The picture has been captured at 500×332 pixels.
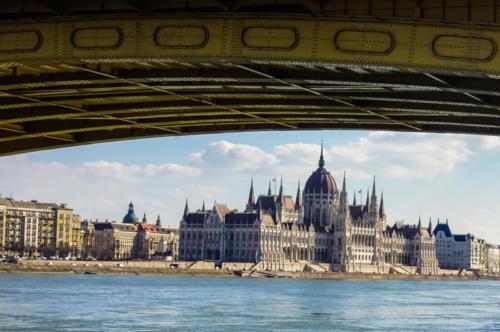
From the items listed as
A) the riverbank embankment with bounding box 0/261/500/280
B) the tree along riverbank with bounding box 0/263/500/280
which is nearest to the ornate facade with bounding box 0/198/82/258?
the riverbank embankment with bounding box 0/261/500/280

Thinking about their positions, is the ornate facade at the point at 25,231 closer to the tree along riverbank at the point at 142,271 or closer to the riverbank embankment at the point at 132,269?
the riverbank embankment at the point at 132,269

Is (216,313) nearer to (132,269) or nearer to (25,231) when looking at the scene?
→ (132,269)

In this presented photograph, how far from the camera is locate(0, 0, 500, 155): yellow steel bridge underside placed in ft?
48.2

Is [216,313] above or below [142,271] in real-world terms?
below

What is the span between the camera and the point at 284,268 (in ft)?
641

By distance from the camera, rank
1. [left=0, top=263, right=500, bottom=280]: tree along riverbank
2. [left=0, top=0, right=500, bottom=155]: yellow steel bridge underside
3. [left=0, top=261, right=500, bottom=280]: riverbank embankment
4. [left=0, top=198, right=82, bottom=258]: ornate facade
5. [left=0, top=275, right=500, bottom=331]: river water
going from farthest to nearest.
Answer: [left=0, top=198, right=82, bottom=258]: ornate facade
[left=0, top=261, right=500, bottom=280]: riverbank embankment
[left=0, top=263, right=500, bottom=280]: tree along riverbank
[left=0, top=275, right=500, bottom=331]: river water
[left=0, top=0, right=500, bottom=155]: yellow steel bridge underside

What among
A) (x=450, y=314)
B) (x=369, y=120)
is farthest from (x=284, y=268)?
(x=369, y=120)

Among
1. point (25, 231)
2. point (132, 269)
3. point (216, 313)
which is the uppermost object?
point (25, 231)

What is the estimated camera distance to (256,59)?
15.6 metres

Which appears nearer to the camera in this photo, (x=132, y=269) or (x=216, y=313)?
(x=216, y=313)

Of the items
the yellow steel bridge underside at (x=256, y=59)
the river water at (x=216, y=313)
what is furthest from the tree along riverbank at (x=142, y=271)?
the yellow steel bridge underside at (x=256, y=59)

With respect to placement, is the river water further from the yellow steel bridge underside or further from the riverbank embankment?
the riverbank embankment

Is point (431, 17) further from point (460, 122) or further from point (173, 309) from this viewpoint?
point (173, 309)

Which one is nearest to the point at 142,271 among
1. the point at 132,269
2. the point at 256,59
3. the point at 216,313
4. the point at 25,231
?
the point at 132,269
